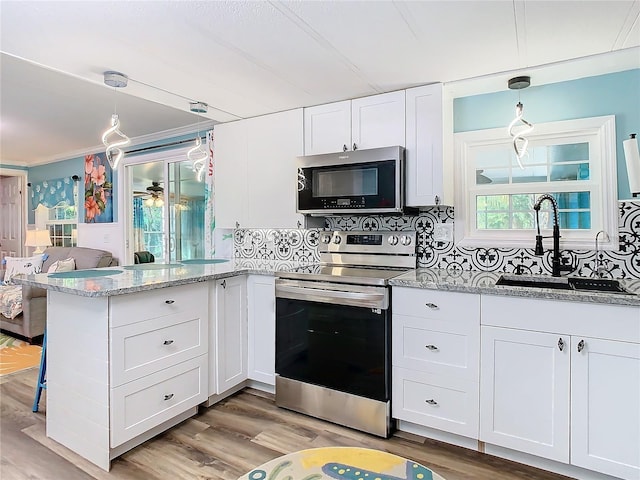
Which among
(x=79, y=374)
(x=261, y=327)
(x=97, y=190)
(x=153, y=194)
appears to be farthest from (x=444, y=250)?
(x=97, y=190)

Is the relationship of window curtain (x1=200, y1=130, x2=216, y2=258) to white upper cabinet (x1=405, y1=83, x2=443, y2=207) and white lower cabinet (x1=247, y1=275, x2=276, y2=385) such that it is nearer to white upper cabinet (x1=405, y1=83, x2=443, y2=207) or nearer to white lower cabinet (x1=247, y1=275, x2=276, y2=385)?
white lower cabinet (x1=247, y1=275, x2=276, y2=385)

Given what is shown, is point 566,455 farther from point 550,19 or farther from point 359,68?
point 359,68

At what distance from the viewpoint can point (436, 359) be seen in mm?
2104

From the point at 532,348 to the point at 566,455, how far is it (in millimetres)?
516

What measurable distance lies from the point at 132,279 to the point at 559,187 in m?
2.65

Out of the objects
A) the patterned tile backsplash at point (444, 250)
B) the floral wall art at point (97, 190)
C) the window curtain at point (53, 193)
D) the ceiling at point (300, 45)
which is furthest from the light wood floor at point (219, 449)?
the window curtain at point (53, 193)

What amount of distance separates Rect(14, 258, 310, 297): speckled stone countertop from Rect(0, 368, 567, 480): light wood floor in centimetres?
90

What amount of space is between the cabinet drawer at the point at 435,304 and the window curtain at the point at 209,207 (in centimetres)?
199

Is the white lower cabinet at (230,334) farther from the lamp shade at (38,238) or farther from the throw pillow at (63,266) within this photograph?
the lamp shade at (38,238)

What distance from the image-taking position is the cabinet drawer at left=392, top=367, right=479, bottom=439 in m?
2.03

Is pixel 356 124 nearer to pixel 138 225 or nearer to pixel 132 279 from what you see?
pixel 132 279

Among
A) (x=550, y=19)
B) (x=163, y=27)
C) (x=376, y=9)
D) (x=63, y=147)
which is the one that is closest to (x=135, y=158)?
(x=63, y=147)

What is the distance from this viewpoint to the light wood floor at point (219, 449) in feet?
6.19

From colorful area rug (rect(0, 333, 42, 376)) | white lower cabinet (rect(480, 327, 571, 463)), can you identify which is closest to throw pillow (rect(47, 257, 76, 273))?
colorful area rug (rect(0, 333, 42, 376))
